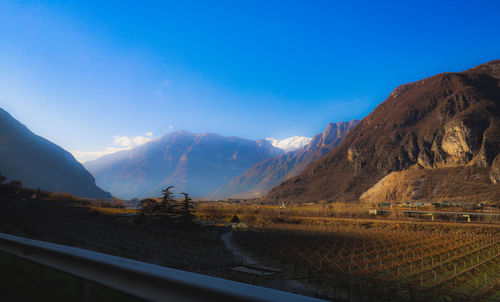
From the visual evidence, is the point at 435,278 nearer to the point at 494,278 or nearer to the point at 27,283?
the point at 494,278

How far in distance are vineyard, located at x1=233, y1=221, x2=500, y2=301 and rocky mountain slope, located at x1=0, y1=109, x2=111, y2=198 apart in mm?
132533

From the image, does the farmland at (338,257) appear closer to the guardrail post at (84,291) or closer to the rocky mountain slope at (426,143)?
the guardrail post at (84,291)

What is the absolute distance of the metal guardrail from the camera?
1.76m

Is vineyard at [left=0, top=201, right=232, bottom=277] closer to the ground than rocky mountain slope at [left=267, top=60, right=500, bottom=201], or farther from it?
closer to the ground

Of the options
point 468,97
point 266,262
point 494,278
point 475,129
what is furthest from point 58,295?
point 468,97

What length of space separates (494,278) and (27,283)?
3081 centimetres

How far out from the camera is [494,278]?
2323 centimetres

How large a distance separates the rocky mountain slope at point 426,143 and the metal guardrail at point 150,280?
314 feet

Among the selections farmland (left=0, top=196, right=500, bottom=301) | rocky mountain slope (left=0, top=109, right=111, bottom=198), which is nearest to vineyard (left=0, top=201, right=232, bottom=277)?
farmland (left=0, top=196, right=500, bottom=301)

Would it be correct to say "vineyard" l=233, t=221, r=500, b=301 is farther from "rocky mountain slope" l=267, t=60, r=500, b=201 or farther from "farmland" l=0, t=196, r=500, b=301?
"rocky mountain slope" l=267, t=60, r=500, b=201

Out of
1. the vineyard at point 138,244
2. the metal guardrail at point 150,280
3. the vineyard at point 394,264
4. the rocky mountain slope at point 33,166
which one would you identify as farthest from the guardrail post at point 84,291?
the rocky mountain slope at point 33,166

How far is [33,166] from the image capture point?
140m

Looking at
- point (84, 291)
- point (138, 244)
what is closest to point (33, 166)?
point (138, 244)

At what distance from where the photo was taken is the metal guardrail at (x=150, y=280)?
5.78 feet
